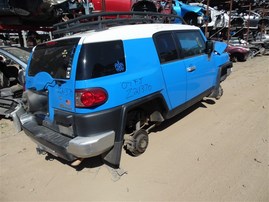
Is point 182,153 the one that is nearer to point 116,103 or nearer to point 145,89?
point 145,89

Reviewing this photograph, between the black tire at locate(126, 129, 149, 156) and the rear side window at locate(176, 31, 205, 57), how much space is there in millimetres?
1547

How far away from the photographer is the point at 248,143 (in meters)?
3.83

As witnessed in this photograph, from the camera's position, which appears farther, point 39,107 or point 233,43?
point 233,43

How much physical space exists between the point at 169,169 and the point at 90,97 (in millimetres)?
1512

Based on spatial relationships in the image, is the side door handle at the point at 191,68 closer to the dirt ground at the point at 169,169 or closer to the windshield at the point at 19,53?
the dirt ground at the point at 169,169

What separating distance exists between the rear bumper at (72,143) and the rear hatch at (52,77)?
0.76ft

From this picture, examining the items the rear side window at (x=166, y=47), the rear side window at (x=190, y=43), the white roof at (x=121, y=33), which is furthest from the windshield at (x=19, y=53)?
the rear side window at (x=190, y=43)

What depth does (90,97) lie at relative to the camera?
8.74ft

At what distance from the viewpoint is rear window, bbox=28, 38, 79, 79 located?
278cm

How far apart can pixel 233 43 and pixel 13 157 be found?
13683 millimetres

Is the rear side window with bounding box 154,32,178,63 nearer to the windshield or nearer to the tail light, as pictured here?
the tail light

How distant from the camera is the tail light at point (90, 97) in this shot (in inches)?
104

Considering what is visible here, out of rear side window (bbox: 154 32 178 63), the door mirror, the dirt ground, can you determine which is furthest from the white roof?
the dirt ground

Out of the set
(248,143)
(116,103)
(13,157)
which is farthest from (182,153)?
(13,157)
